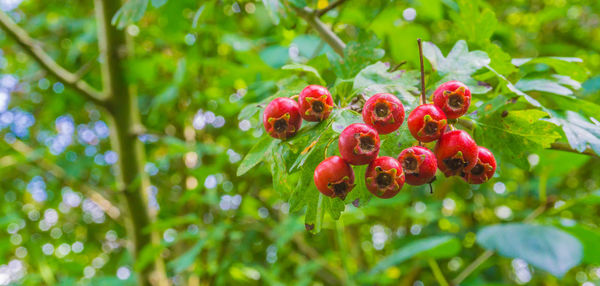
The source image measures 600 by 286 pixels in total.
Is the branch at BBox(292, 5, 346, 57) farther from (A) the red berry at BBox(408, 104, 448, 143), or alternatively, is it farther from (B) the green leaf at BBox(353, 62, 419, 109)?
(A) the red berry at BBox(408, 104, 448, 143)

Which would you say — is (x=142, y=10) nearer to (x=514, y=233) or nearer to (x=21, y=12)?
(x=514, y=233)

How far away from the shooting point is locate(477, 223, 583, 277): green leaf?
0.99m

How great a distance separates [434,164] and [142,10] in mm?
738

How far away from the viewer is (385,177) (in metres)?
0.60

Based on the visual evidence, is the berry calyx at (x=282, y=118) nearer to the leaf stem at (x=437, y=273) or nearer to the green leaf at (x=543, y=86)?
the green leaf at (x=543, y=86)

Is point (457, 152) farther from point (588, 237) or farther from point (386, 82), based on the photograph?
point (588, 237)

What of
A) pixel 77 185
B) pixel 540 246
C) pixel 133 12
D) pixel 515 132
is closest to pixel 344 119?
pixel 515 132

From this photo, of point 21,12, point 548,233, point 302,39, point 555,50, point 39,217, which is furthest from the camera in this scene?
point 39,217

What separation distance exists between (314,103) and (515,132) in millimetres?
365

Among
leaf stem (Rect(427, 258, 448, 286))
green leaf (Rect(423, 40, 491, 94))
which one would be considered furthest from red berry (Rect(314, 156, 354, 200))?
leaf stem (Rect(427, 258, 448, 286))

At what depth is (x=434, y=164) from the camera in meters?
0.62

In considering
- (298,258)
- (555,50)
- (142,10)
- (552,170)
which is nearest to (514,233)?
(552,170)

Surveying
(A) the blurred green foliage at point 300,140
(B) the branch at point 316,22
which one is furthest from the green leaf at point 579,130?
(B) the branch at point 316,22

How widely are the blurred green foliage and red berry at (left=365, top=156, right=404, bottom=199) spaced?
3.1 inches
